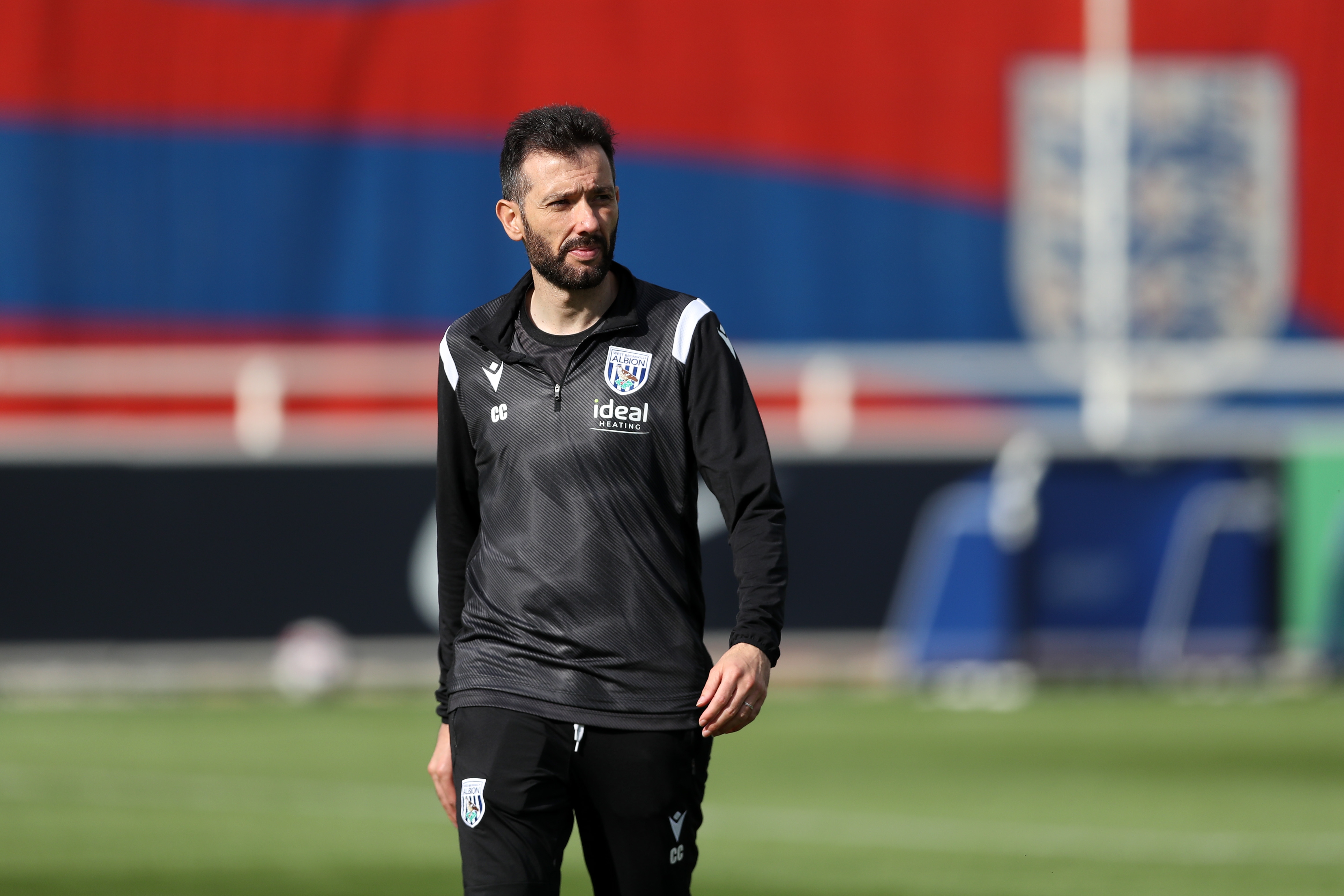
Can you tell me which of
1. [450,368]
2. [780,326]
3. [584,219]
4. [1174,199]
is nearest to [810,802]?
[450,368]

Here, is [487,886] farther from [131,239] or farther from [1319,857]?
[131,239]

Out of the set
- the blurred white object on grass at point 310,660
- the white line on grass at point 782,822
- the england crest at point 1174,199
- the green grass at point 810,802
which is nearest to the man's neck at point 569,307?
the green grass at point 810,802

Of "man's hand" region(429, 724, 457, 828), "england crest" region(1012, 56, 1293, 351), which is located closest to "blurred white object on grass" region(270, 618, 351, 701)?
"england crest" region(1012, 56, 1293, 351)

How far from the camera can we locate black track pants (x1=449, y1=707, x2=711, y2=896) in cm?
418

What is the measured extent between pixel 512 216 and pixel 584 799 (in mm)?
1146

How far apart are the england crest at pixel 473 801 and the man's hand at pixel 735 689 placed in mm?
485

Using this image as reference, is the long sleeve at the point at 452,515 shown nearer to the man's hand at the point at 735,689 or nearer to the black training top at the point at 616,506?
the black training top at the point at 616,506

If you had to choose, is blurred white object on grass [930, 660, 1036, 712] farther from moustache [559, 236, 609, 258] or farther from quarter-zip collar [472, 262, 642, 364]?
moustache [559, 236, 609, 258]

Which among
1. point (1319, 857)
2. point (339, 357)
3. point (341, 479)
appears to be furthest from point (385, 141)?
point (1319, 857)

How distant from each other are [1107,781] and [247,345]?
10.3 meters

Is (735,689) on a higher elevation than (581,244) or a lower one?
lower

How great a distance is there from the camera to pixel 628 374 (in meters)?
4.22

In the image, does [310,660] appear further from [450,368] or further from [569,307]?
[569,307]

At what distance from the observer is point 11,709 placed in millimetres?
14609
